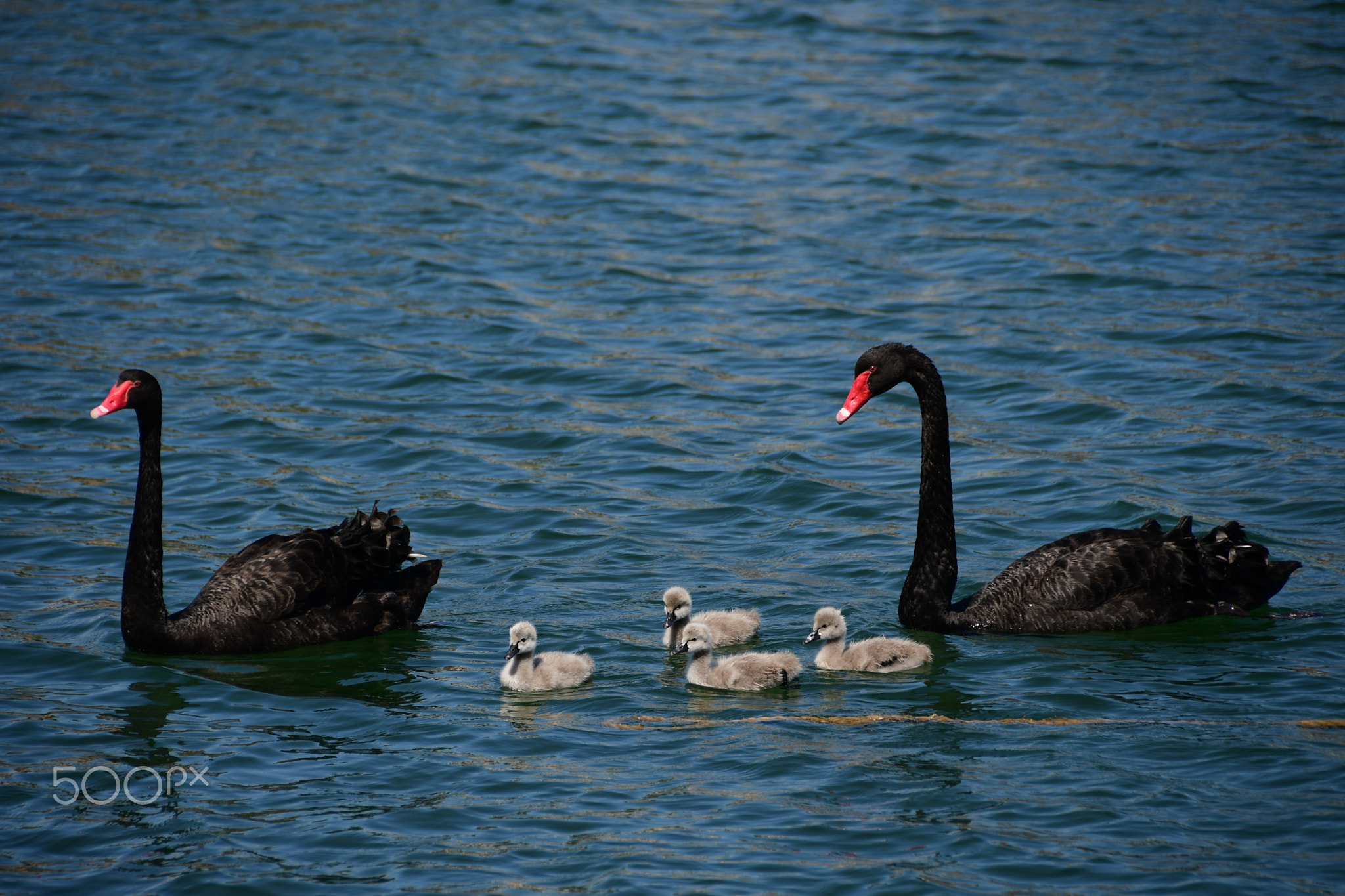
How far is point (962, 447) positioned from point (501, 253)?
7043mm

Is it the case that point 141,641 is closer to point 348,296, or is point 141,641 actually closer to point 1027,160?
point 348,296

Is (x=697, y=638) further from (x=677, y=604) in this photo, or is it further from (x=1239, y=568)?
(x=1239, y=568)

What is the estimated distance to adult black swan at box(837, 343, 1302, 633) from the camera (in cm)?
826

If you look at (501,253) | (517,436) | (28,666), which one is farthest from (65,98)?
(28,666)

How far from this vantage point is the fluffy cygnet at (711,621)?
25.8 feet

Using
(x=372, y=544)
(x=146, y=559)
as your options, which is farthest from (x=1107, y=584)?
(x=146, y=559)

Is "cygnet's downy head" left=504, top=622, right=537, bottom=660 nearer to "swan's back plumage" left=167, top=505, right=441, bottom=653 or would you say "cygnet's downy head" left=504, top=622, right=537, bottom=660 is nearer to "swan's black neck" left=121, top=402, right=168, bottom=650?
"swan's back plumage" left=167, top=505, right=441, bottom=653

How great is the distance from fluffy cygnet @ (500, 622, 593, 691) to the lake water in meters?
0.17

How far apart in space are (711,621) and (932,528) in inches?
58.3

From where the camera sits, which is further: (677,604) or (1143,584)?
(1143,584)

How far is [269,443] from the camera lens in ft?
38.7

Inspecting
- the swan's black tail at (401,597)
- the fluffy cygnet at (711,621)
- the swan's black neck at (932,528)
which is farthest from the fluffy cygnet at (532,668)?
the swan's black neck at (932,528)

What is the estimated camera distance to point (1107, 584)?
27.1 ft

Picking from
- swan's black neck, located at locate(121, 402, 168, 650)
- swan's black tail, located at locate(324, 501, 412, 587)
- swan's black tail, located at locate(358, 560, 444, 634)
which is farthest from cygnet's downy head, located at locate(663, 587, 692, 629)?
swan's black neck, located at locate(121, 402, 168, 650)
